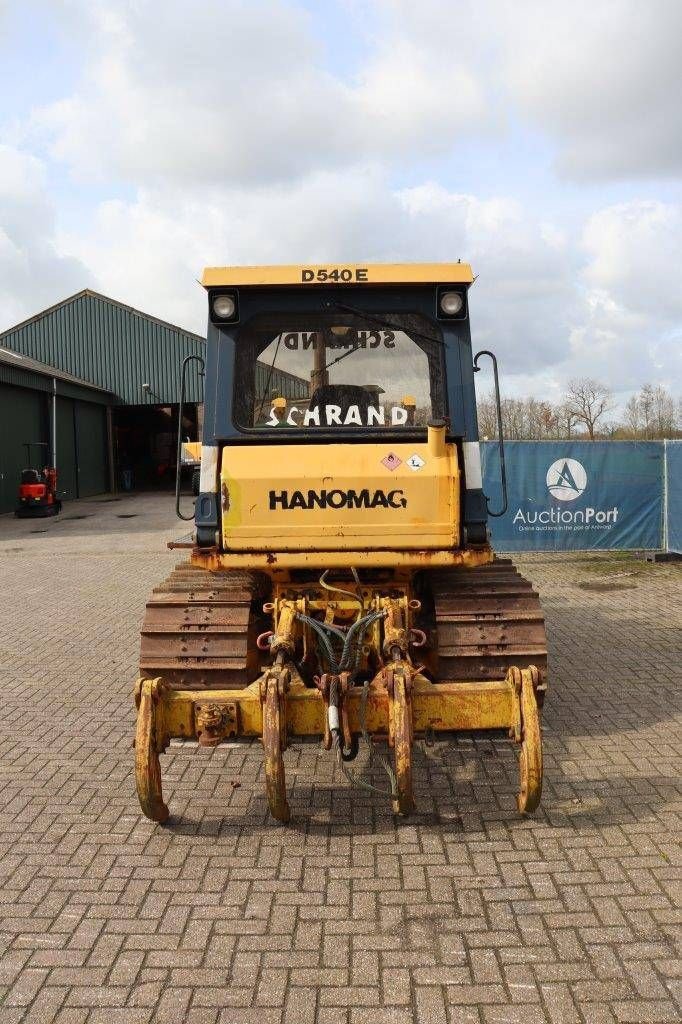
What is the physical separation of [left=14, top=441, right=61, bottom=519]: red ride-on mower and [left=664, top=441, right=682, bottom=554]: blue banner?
57.2ft

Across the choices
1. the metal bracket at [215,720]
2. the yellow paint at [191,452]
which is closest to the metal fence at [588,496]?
the yellow paint at [191,452]

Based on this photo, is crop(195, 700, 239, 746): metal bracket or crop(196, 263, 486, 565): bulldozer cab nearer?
crop(195, 700, 239, 746): metal bracket

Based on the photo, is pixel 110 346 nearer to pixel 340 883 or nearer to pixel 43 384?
pixel 43 384

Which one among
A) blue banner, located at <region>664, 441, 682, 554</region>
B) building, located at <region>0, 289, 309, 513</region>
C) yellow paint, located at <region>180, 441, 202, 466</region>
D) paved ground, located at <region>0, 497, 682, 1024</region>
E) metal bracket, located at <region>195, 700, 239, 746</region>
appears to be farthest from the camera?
building, located at <region>0, 289, 309, 513</region>

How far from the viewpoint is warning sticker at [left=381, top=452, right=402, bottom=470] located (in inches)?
192

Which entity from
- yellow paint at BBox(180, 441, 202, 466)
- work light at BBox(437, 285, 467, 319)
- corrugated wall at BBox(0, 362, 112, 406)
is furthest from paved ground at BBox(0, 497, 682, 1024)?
corrugated wall at BBox(0, 362, 112, 406)

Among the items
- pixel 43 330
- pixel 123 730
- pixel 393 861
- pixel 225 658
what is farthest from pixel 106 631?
pixel 43 330

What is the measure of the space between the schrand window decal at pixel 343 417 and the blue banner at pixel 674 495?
31.2 ft

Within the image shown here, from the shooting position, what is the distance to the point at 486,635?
513 cm

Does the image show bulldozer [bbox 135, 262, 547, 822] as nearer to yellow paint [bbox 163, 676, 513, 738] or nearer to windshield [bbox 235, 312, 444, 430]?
windshield [bbox 235, 312, 444, 430]

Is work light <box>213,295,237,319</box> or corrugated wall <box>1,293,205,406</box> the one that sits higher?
corrugated wall <box>1,293,205,406</box>

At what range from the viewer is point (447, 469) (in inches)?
193

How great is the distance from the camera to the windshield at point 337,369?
5.29 meters

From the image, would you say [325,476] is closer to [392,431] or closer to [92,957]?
[392,431]
